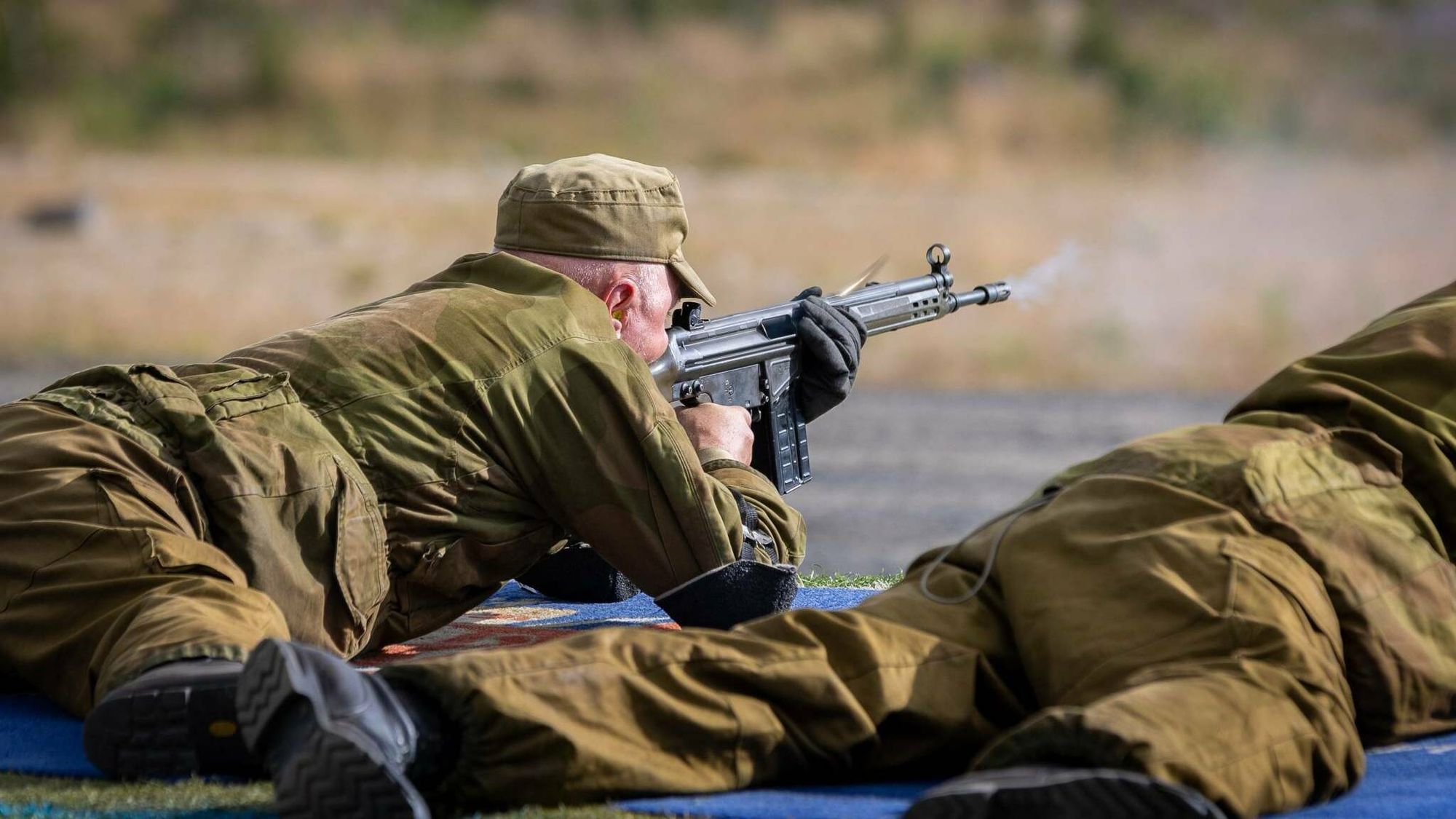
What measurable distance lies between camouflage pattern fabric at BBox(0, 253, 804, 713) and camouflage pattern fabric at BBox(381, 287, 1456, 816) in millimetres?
781

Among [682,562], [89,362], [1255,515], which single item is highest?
[1255,515]

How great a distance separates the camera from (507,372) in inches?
132

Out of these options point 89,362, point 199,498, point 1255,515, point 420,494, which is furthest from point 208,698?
point 89,362

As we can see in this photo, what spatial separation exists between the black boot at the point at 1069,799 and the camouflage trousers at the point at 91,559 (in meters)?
1.23

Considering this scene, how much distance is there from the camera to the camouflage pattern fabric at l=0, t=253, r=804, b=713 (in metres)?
2.86

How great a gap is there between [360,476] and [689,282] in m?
1.08

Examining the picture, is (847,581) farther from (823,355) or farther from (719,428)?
(719,428)

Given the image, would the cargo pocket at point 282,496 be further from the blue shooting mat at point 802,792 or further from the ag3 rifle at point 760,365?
the ag3 rifle at point 760,365

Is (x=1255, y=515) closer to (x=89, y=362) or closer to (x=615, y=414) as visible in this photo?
(x=615, y=414)

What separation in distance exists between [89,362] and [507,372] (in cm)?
2306

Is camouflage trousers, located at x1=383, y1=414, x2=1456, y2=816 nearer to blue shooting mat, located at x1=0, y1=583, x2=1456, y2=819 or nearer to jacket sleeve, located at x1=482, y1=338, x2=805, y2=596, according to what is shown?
blue shooting mat, located at x1=0, y1=583, x2=1456, y2=819

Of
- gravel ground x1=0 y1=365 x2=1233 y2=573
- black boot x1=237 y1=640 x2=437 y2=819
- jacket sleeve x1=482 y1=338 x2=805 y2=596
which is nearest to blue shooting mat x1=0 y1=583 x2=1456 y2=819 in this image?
black boot x1=237 y1=640 x2=437 y2=819

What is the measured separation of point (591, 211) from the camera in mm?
3746

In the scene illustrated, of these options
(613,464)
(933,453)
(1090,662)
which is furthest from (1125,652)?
(933,453)
